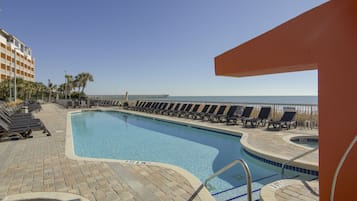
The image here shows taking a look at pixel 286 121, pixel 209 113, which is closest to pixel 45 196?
pixel 286 121

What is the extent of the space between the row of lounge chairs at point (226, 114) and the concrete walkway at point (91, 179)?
6773 millimetres

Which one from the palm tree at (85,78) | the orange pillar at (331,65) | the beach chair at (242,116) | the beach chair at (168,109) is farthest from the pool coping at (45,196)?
the palm tree at (85,78)

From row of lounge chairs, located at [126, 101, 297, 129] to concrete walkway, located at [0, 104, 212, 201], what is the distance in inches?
267

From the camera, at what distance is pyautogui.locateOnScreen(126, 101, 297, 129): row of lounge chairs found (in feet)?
29.5

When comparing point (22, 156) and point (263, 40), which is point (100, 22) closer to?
point (22, 156)

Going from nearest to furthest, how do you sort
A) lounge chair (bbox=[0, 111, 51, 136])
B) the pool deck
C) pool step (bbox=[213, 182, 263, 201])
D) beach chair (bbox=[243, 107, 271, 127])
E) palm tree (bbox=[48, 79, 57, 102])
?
the pool deck → pool step (bbox=[213, 182, 263, 201]) → lounge chair (bbox=[0, 111, 51, 136]) → beach chair (bbox=[243, 107, 271, 127]) → palm tree (bbox=[48, 79, 57, 102])

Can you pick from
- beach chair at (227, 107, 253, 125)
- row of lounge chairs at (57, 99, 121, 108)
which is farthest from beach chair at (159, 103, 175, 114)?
row of lounge chairs at (57, 99, 121, 108)

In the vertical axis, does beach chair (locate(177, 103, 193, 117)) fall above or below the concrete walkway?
above

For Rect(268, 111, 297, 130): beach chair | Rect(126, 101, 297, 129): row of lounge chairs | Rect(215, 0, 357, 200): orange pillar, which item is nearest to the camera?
Rect(215, 0, 357, 200): orange pillar

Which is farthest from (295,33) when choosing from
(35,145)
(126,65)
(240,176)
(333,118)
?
(126,65)

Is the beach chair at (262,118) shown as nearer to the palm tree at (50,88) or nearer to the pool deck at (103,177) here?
the pool deck at (103,177)

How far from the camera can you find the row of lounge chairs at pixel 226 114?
9.01 meters

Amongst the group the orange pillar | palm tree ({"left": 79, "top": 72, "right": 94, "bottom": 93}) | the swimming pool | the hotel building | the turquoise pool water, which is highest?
the hotel building

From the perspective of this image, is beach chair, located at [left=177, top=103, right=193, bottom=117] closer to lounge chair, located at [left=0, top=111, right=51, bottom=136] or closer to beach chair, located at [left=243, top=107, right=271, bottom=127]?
beach chair, located at [left=243, top=107, right=271, bottom=127]
